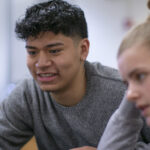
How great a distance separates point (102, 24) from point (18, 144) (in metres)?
1.62

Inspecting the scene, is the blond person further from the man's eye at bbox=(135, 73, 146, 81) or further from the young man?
the young man

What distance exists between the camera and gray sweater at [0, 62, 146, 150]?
1.08 m

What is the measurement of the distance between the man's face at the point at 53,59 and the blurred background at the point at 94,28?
1.24 metres

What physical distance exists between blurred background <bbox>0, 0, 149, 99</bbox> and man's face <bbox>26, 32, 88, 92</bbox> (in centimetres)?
124

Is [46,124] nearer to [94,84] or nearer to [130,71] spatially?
[94,84]

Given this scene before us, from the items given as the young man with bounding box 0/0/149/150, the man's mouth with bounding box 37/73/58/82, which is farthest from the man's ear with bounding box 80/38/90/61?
the man's mouth with bounding box 37/73/58/82

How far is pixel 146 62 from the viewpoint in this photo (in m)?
0.58

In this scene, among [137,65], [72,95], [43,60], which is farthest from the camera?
[72,95]

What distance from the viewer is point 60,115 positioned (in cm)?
114

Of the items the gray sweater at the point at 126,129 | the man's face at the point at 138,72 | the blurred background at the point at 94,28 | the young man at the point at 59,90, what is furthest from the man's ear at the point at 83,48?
the blurred background at the point at 94,28

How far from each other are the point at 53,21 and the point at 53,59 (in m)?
0.15

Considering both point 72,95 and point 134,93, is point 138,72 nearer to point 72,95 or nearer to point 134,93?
point 134,93

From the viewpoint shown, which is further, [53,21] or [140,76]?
[53,21]

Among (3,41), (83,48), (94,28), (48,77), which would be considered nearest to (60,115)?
(48,77)
